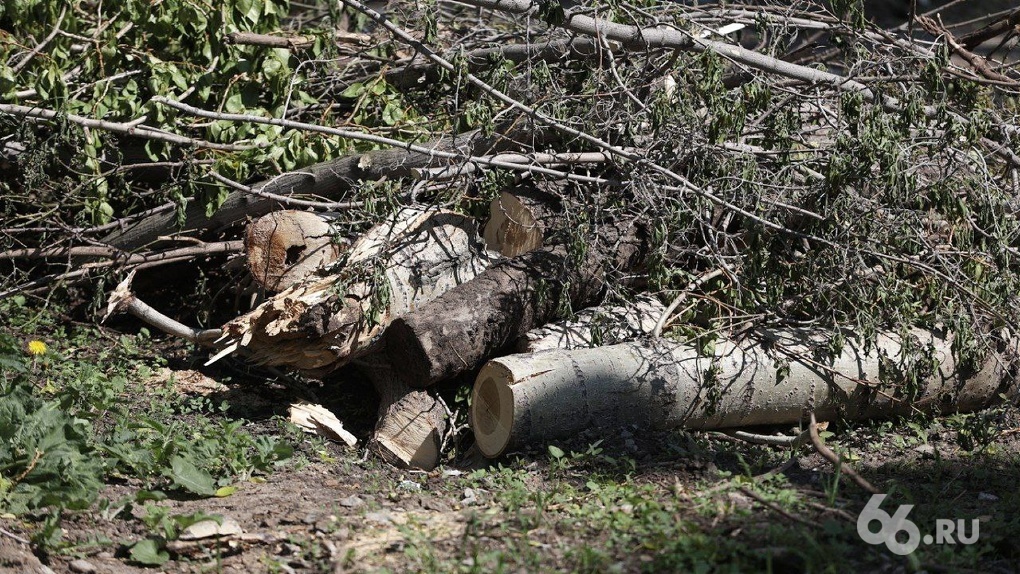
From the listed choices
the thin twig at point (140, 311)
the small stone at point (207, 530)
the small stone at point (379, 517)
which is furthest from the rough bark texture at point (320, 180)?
the small stone at point (207, 530)

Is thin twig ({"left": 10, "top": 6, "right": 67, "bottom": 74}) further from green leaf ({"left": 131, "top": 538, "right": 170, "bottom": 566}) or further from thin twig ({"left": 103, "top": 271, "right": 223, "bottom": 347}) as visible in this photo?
green leaf ({"left": 131, "top": 538, "right": 170, "bottom": 566})

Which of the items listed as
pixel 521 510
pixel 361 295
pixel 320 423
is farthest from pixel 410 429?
pixel 521 510

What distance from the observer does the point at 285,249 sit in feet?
15.6

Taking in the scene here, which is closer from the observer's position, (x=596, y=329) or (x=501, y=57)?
(x=596, y=329)

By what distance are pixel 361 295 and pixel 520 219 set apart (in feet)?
3.10

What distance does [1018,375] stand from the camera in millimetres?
4699

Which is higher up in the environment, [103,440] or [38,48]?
[38,48]

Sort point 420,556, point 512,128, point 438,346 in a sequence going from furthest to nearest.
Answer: point 512,128, point 438,346, point 420,556

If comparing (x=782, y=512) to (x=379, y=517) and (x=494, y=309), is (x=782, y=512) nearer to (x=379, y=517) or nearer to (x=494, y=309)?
(x=379, y=517)

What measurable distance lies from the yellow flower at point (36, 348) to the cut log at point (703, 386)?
232 cm

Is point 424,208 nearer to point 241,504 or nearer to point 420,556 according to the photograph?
point 241,504

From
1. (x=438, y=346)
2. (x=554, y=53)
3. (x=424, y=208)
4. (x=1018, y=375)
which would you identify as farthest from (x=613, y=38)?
(x=1018, y=375)

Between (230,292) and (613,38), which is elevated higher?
(613,38)

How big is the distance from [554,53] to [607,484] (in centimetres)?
263
